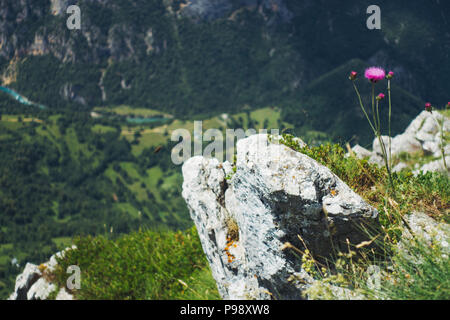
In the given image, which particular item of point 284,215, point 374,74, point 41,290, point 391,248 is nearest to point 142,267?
point 41,290

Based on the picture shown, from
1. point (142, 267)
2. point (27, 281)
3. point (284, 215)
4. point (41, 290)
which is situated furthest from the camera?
point (27, 281)

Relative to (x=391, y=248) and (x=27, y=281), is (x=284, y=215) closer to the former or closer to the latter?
(x=391, y=248)

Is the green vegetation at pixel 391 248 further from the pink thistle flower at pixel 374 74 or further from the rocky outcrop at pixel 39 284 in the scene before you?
the rocky outcrop at pixel 39 284

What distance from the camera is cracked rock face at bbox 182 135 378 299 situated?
4.80m

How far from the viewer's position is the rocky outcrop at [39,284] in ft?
41.8

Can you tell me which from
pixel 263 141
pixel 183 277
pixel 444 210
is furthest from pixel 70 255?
pixel 444 210

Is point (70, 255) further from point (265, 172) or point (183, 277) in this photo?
point (265, 172)

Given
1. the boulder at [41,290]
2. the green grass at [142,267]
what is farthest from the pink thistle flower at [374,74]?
the boulder at [41,290]

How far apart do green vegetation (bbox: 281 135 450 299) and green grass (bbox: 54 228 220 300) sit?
4.01 m

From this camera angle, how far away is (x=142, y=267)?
10.8 m

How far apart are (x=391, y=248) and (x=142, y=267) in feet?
27.4

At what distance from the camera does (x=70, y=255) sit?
13.2m

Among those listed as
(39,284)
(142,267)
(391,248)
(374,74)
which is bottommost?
(39,284)

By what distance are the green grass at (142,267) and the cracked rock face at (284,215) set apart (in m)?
2.62
